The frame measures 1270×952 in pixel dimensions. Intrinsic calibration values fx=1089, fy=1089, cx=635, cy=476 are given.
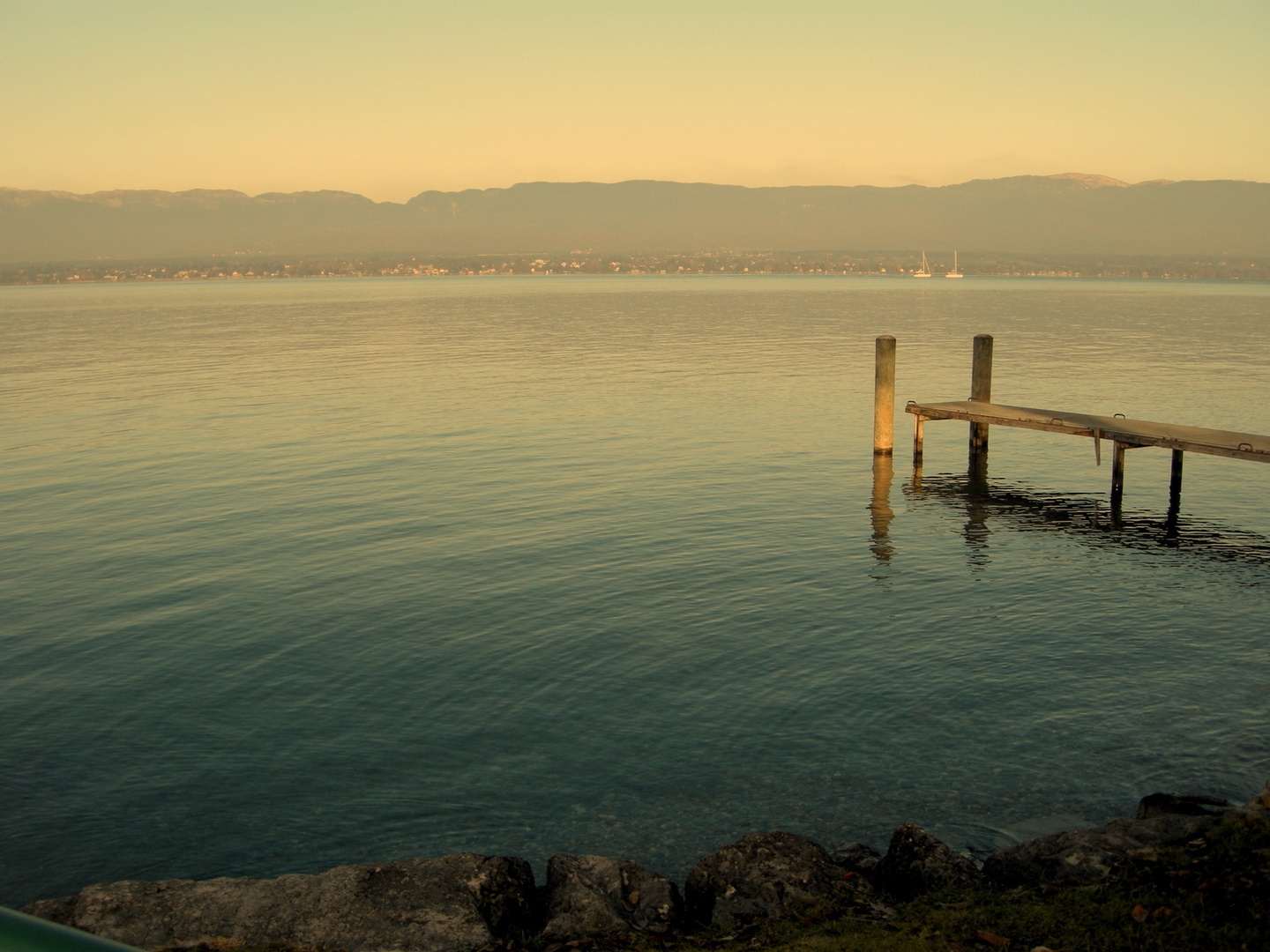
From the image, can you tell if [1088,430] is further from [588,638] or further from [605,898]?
[605,898]

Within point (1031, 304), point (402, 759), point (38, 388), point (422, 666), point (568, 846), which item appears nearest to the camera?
point (568, 846)

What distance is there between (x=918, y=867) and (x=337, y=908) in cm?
522

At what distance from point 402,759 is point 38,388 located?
159ft

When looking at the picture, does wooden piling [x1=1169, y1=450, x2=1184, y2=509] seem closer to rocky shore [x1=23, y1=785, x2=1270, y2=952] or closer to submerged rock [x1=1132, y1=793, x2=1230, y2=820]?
submerged rock [x1=1132, y1=793, x2=1230, y2=820]

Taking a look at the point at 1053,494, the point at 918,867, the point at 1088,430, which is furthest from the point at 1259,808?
the point at 1053,494

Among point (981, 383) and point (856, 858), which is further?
point (981, 383)

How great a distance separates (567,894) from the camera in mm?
9680

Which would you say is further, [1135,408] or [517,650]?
[1135,408]

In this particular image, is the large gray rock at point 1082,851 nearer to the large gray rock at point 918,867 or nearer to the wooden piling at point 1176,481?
the large gray rock at point 918,867

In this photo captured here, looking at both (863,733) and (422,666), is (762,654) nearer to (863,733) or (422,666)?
(863,733)

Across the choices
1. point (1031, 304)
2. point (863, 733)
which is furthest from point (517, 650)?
point (1031, 304)

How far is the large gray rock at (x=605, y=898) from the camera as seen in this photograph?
942cm

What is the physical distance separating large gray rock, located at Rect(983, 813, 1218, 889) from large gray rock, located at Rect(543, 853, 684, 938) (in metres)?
3.06

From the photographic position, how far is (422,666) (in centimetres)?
1672
